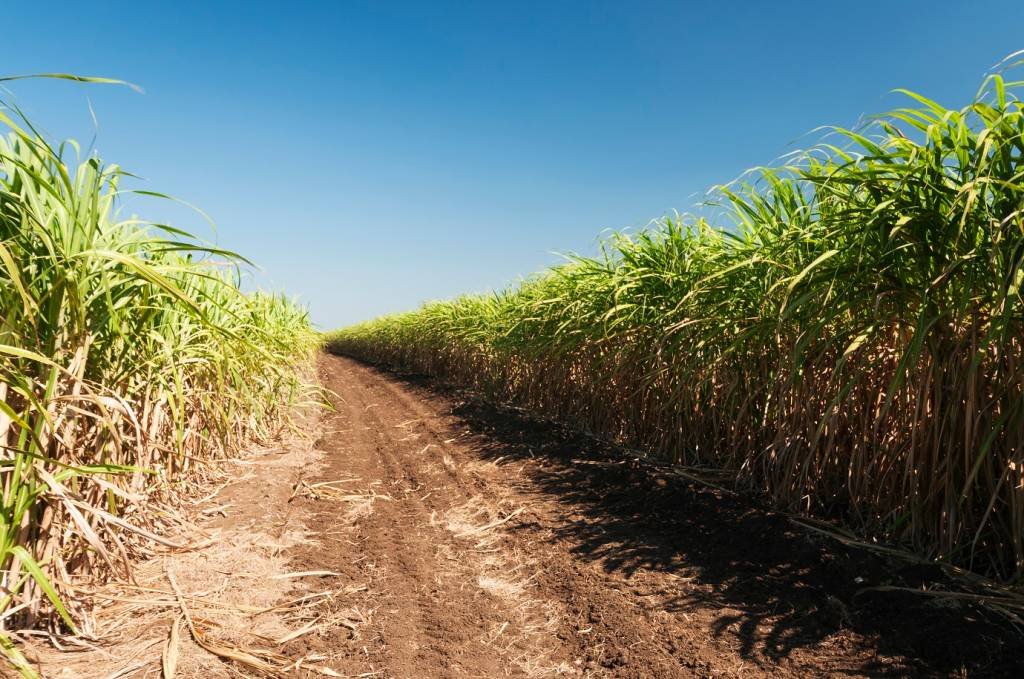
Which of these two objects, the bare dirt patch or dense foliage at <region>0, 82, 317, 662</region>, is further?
the bare dirt patch

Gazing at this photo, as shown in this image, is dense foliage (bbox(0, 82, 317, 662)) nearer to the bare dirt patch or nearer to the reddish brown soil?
the bare dirt patch

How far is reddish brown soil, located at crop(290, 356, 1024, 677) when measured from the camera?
1945 mm

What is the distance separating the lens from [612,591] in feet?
8.23

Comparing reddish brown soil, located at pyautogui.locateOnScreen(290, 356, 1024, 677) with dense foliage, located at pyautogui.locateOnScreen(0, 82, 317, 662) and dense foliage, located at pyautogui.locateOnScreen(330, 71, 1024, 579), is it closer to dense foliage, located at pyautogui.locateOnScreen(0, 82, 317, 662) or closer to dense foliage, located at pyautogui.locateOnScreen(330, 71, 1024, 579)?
dense foliage, located at pyautogui.locateOnScreen(330, 71, 1024, 579)

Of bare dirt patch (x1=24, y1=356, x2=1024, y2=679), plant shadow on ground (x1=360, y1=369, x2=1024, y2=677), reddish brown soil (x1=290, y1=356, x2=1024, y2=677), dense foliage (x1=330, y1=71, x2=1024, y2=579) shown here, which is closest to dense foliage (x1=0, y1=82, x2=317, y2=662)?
bare dirt patch (x1=24, y1=356, x2=1024, y2=679)

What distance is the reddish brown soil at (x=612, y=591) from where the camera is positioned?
6.38ft

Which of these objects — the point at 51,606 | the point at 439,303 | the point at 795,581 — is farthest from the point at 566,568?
the point at 439,303

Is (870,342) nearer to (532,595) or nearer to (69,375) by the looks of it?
(532,595)

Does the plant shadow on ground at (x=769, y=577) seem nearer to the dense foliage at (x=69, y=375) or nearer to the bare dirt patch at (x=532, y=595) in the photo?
the bare dirt patch at (x=532, y=595)

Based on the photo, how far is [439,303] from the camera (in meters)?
13.0

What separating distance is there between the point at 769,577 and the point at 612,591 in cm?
71

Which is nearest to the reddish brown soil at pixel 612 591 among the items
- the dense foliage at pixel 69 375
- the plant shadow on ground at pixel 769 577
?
the plant shadow on ground at pixel 769 577

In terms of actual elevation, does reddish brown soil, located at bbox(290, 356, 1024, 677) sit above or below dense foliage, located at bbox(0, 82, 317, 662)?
below

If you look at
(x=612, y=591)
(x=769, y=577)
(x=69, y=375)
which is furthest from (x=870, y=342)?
(x=69, y=375)
